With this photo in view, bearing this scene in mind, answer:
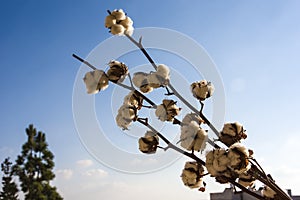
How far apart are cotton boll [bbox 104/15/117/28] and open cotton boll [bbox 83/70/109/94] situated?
2.1 inches

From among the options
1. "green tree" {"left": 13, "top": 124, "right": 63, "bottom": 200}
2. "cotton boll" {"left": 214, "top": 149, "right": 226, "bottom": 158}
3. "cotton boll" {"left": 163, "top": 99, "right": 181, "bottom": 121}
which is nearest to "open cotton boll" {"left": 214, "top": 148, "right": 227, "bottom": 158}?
"cotton boll" {"left": 214, "top": 149, "right": 226, "bottom": 158}

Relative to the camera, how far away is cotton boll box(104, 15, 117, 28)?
419mm

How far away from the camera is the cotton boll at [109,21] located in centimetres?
42

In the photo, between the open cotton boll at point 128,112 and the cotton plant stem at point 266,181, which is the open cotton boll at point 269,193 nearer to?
the cotton plant stem at point 266,181

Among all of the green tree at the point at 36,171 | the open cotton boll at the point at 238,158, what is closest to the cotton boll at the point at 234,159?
the open cotton boll at the point at 238,158

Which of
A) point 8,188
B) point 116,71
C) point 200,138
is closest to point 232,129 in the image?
point 200,138

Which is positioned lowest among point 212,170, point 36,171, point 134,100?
point 212,170

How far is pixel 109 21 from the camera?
42 centimetres

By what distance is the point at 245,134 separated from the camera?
1.35 ft

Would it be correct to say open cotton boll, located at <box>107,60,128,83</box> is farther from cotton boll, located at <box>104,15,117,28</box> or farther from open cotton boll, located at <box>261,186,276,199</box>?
open cotton boll, located at <box>261,186,276,199</box>

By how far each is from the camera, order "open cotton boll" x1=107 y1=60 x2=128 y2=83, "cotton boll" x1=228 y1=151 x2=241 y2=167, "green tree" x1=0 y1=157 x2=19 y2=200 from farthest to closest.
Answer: "green tree" x1=0 y1=157 x2=19 y2=200 < "open cotton boll" x1=107 y1=60 x2=128 y2=83 < "cotton boll" x1=228 y1=151 x2=241 y2=167

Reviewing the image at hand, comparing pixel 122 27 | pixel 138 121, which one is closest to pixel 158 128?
pixel 138 121

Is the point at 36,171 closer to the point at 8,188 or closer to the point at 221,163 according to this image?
the point at 8,188

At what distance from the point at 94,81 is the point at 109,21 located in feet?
0.23
